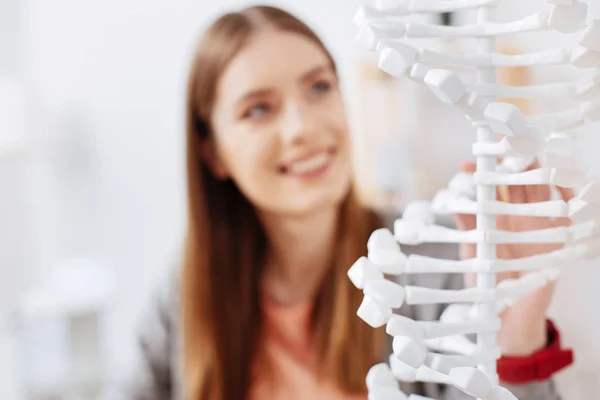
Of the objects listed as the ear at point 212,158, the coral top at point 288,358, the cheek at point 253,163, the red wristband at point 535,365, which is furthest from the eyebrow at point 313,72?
the red wristband at point 535,365

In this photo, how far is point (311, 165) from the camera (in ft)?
3.04

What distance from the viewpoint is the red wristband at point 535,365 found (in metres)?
0.59

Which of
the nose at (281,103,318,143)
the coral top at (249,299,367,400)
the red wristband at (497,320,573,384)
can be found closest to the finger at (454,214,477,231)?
the red wristband at (497,320,573,384)

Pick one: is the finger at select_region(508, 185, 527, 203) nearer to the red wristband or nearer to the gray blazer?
the red wristband

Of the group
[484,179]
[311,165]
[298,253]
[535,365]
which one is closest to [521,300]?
[535,365]

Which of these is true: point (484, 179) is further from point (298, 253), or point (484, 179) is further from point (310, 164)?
point (298, 253)

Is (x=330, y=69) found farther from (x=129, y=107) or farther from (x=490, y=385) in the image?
(x=129, y=107)

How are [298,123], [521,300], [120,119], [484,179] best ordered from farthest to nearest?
[120,119] → [298,123] → [521,300] → [484,179]

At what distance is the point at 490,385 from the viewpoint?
1.35 ft

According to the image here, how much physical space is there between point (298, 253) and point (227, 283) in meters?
0.13

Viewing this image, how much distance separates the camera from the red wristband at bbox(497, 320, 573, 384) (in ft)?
1.92

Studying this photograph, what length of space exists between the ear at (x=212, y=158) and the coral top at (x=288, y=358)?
23 cm

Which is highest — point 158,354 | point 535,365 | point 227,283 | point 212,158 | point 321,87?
point 321,87

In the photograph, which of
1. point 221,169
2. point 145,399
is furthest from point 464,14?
point 145,399
